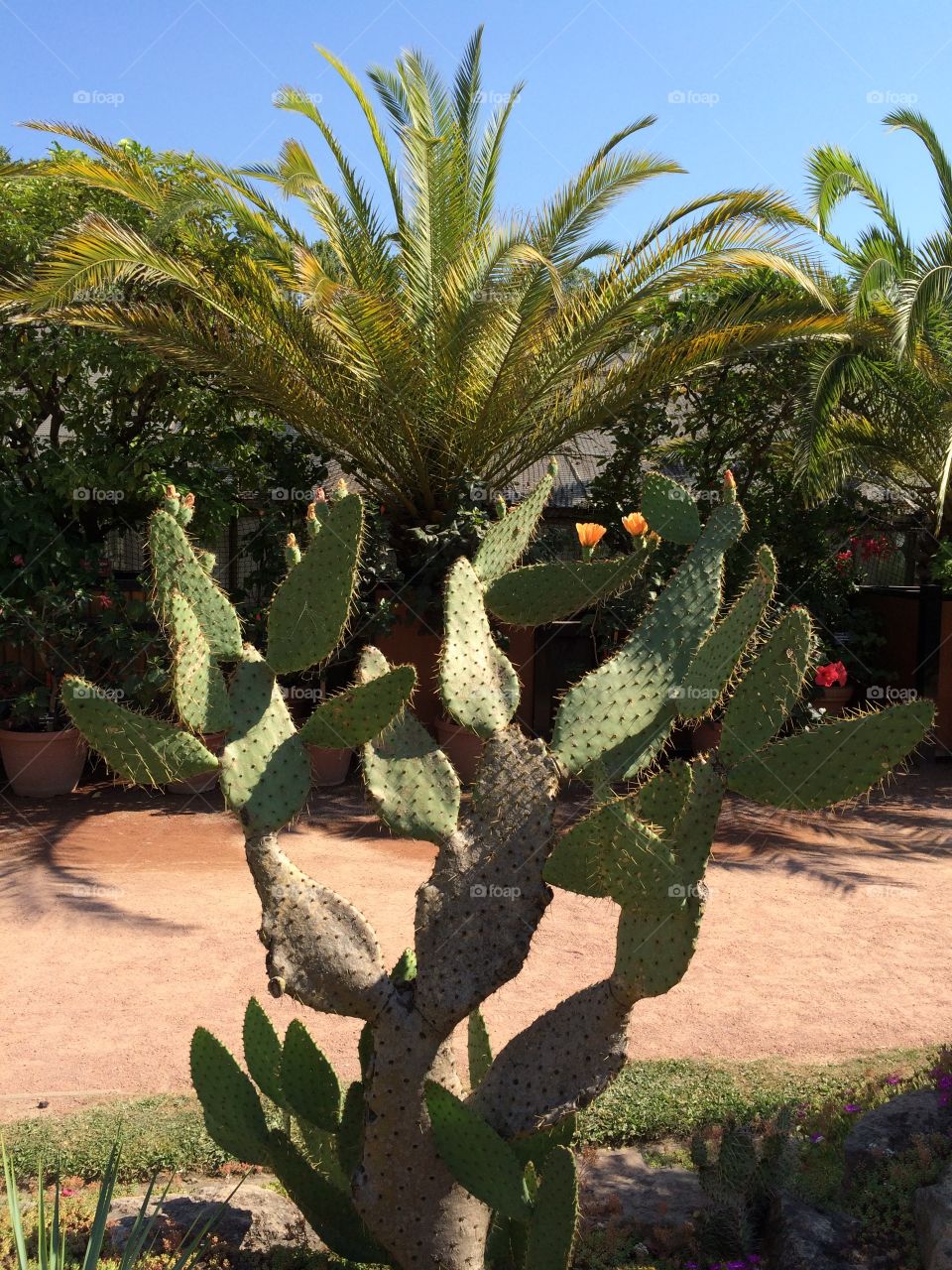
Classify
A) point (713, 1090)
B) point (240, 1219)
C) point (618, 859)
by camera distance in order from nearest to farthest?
point (618, 859), point (240, 1219), point (713, 1090)

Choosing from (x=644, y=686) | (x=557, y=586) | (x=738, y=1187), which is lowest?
(x=738, y=1187)

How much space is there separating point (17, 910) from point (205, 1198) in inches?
122

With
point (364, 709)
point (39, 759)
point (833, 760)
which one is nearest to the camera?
point (833, 760)

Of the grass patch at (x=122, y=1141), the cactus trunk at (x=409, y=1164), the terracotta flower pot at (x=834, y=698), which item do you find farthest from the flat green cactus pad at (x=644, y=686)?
the terracotta flower pot at (x=834, y=698)

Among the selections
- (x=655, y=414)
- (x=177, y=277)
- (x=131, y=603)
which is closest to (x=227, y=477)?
(x=131, y=603)

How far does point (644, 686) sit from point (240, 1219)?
1.88 meters

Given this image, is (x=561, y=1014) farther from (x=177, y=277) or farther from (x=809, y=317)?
(x=809, y=317)

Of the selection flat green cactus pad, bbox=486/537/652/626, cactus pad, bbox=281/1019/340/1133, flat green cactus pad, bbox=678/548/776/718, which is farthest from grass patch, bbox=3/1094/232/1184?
flat green cactus pad, bbox=678/548/776/718

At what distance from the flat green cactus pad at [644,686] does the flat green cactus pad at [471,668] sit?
161mm

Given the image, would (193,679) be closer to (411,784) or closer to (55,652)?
(411,784)

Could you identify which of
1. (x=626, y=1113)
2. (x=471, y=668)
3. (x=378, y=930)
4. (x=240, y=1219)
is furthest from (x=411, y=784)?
(x=378, y=930)

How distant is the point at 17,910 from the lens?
6.02 m

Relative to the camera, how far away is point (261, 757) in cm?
270

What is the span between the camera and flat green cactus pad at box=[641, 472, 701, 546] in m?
3.09
